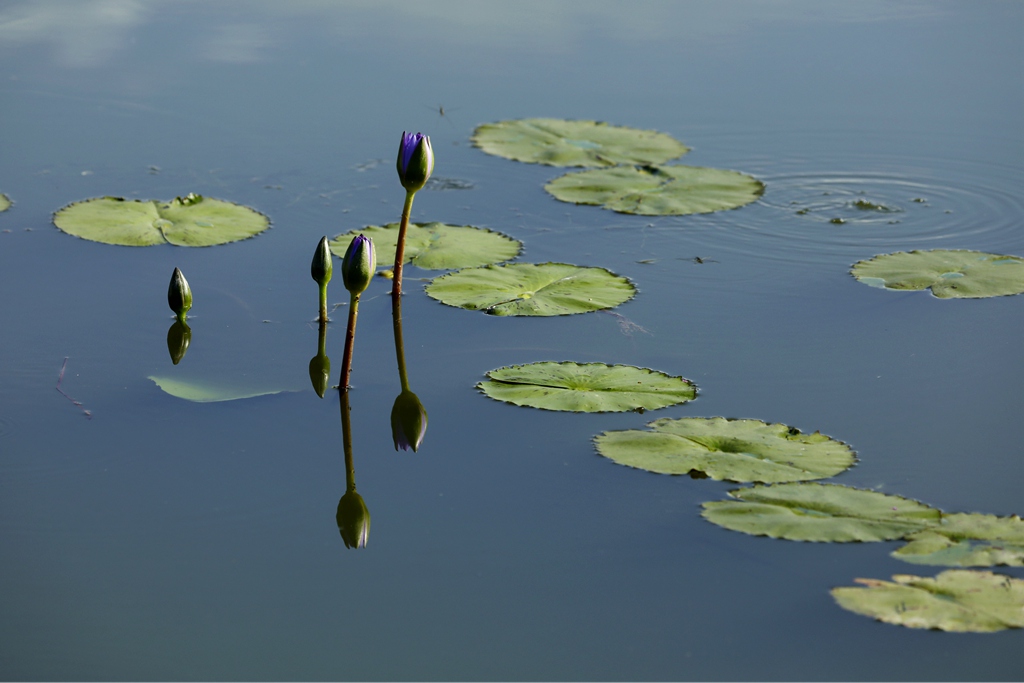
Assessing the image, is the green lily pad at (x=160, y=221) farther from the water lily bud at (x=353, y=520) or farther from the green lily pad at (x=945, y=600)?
the green lily pad at (x=945, y=600)

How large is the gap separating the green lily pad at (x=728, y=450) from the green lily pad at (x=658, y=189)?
192 cm

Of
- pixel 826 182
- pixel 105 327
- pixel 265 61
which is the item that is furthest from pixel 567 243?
pixel 265 61

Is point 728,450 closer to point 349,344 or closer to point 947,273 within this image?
point 349,344

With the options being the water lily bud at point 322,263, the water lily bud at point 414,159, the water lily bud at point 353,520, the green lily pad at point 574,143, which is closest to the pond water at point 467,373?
the water lily bud at point 353,520

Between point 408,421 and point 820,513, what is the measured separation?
119 centimetres

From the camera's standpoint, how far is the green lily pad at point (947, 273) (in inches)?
156

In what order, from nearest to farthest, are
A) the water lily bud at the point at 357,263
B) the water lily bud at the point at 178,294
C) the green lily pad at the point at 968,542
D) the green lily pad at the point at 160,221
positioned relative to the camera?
1. the green lily pad at the point at 968,542
2. the water lily bud at the point at 357,263
3. the water lily bud at the point at 178,294
4. the green lily pad at the point at 160,221

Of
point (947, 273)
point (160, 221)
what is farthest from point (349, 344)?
point (947, 273)

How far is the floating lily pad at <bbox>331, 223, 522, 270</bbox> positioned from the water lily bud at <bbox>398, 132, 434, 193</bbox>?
28.8 inches

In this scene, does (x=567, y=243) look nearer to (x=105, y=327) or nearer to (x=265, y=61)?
(x=105, y=327)

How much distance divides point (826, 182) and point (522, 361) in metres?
2.40

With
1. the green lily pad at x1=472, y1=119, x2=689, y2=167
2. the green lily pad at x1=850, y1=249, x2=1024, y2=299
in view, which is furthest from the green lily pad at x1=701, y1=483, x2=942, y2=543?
the green lily pad at x1=472, y1=119, x2=689, y2=167

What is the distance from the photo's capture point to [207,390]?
321cm

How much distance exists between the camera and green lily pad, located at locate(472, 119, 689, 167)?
5301mm
